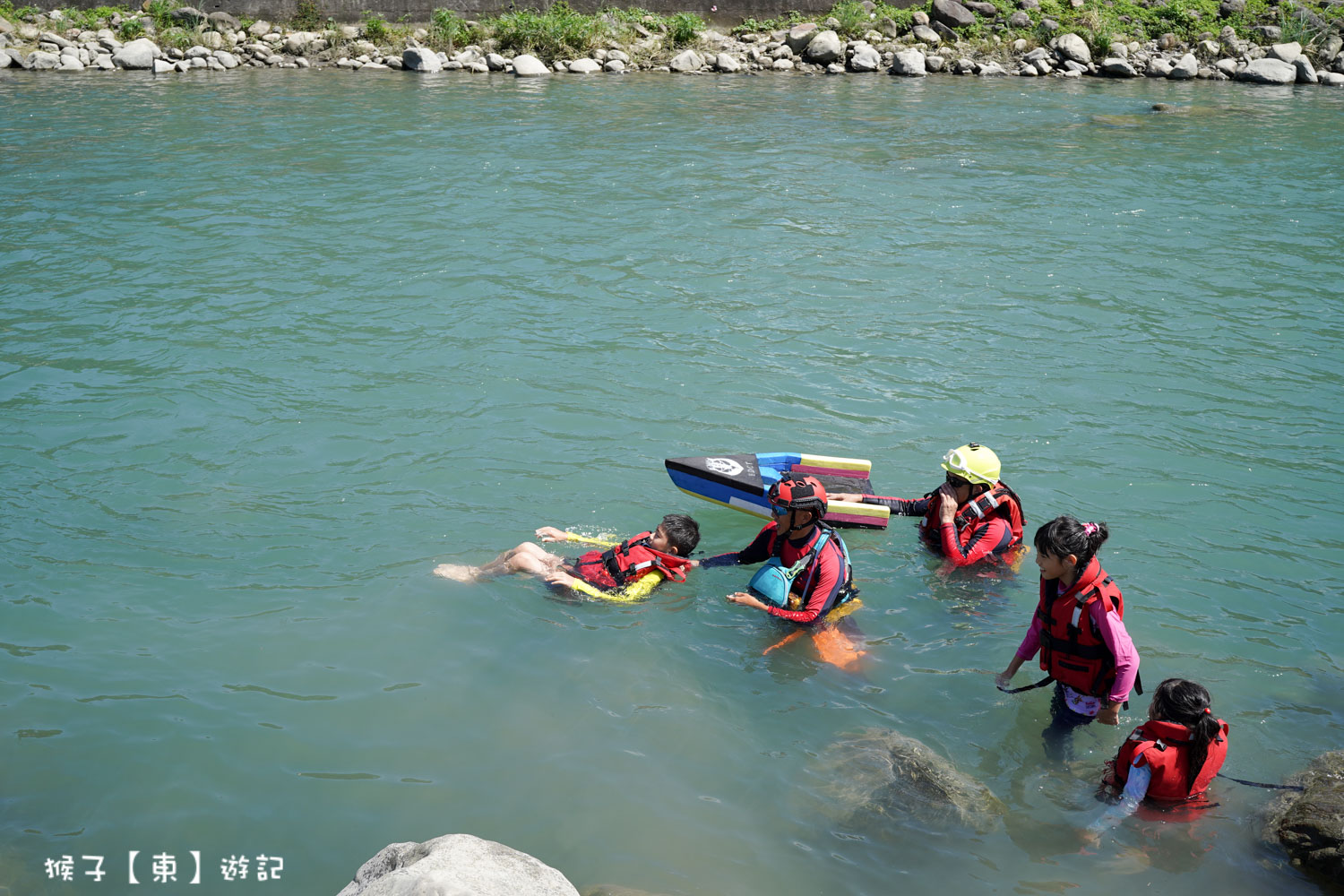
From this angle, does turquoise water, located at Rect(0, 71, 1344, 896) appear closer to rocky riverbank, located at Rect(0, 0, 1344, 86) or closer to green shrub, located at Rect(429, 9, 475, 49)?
rocky riverbank, located at Rect(0, 0, 1344, 86)

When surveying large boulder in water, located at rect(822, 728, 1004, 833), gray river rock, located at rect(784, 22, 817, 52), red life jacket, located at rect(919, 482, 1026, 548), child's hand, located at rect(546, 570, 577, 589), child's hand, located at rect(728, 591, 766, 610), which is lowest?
large boulder in water, located at rect(822, 728, 1004, 833)

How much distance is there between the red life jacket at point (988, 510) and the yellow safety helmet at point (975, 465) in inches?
4.1

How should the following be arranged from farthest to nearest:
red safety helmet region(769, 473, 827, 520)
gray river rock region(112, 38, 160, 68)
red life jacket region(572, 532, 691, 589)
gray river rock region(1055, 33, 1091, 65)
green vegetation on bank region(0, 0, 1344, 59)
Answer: green vegetation on bank region(0, 0, 1344, 59), gray river rock region(1055, 33, 1091, 65), gray river rock region(112, 38, 160, 68), red life jacket region(572, 532, 691, 589), red safety helmet region(769, 473, 827, 520)

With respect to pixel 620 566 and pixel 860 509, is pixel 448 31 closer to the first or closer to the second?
pixel 860 509

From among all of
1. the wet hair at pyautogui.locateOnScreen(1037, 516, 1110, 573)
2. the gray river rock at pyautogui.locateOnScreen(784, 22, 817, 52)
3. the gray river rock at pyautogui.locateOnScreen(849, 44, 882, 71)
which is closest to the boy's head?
the wet hair at pyautogui.locateOnScreen(1037, 516, 1110, 573)

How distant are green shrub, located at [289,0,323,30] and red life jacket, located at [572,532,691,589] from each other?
27688 mm

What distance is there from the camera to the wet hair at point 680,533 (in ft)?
20.9

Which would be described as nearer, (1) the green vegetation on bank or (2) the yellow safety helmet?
(2) the yellow safety helmet

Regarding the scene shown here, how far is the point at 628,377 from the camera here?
9914 mm

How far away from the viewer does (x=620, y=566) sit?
639cm

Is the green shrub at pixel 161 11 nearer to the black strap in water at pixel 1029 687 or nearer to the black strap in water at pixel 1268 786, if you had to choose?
the black strap in water at pixel 1029 687

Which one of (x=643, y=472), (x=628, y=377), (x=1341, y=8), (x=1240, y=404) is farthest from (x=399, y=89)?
(x=1341, y=8)

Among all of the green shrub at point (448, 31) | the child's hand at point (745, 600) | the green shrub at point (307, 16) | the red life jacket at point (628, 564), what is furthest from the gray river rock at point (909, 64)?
the child's hand at point (745, 600)

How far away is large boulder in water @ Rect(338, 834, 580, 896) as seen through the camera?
3.32 m
